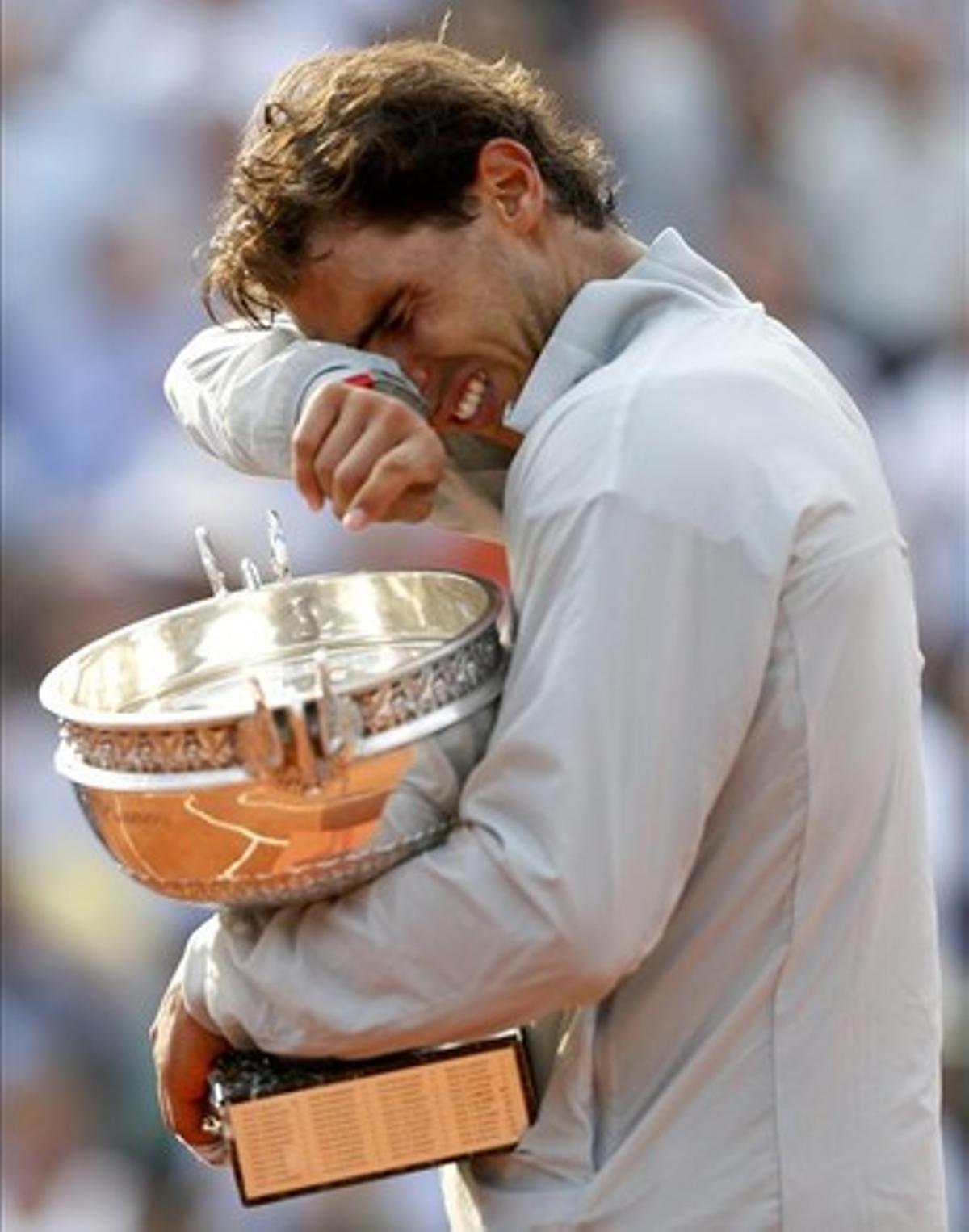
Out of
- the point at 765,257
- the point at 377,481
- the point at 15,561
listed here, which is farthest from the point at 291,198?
the point at 765,257

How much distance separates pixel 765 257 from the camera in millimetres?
3229

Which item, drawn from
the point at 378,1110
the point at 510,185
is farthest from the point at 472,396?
the point at 378,1110

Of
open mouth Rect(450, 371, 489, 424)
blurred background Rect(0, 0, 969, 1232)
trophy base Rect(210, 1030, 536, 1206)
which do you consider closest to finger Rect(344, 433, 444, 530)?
open mouth Rect(450, 371, 489, 424)

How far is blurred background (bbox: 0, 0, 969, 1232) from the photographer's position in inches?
110

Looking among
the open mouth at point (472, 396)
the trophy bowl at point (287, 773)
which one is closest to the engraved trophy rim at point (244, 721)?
the trophy bowl at point (287, 773)

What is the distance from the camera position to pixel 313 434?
131 cm

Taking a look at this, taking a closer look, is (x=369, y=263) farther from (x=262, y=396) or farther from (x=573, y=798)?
(x=573, y=798)

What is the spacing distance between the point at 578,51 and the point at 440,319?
188 cm

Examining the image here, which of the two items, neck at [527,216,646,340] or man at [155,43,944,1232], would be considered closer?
man at [155,43,944,1232]

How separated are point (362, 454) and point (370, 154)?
15cm

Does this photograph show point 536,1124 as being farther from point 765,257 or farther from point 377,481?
point 765,257

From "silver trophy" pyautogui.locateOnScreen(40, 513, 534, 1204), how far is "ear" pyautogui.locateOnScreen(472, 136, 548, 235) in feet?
0.61

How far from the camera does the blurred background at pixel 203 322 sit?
279cm

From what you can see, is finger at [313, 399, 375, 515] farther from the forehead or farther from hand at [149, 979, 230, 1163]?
hand at [149, 979, 230, 1163]
